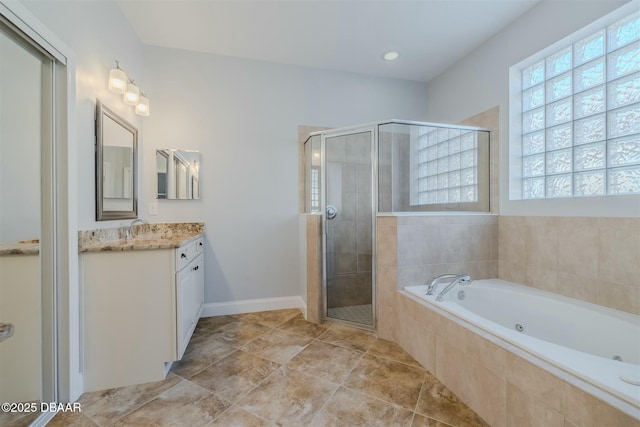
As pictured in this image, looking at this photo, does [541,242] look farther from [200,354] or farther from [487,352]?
[200,354]

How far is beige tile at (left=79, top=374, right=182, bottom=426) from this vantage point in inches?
51.6

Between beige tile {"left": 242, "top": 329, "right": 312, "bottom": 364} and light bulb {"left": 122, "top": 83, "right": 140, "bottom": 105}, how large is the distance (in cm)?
208

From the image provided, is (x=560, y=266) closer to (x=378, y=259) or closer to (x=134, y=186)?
(x=378, y=259)

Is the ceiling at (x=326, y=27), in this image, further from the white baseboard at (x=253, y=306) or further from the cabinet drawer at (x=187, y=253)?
the white baseboard at (x=253, y=306)

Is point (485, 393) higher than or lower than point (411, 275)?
lower

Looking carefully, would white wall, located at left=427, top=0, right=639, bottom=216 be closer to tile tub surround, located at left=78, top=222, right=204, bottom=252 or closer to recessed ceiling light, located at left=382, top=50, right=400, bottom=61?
recessed ceiling light, located at left=382, top=50, right=400, bottom=61

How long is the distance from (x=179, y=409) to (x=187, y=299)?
641mm

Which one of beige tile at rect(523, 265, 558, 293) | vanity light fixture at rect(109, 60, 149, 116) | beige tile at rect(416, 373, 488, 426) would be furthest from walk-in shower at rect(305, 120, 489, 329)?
vanity light fixture at rect(109, 60, 149, 116)

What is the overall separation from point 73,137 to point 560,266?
3.22 meters

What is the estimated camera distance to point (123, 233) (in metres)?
2.00

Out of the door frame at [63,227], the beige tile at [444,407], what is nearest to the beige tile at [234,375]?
the door frame at [63,227]

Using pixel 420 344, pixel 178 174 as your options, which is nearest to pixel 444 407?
pixel 420 344

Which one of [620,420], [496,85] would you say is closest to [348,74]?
[496,85]

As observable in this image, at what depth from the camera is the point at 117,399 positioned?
1.42 meters
